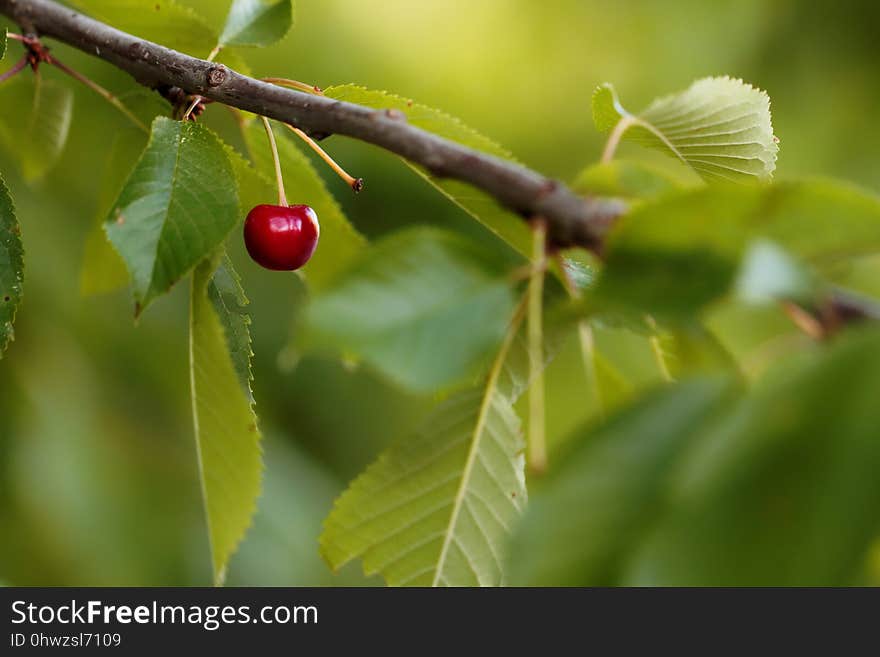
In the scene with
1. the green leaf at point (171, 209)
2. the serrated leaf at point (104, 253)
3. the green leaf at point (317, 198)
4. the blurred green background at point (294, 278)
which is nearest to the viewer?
the green leaf at point (171, 209)

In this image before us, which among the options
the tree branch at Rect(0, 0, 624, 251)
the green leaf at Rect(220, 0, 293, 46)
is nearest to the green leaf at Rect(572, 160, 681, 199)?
the tree branch at Rect(0, 0, 624, 251)

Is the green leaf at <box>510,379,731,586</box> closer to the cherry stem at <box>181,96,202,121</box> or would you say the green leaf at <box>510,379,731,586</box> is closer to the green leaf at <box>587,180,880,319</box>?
the green leaf at <box>587,180,880,319</box>

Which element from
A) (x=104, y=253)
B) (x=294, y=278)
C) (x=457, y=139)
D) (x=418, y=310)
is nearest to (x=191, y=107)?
(x=457, y=139)

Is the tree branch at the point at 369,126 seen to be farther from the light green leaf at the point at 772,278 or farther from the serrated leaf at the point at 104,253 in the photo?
the serrated leaf at the point at 104,253

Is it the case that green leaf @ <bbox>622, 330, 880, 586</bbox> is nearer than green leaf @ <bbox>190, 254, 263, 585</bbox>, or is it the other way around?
green leaf @ <bbox>622, 330, 880, 586</bbox>

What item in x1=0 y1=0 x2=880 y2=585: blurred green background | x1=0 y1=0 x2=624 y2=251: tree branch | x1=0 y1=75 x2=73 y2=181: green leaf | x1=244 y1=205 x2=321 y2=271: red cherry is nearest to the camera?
x1=0 y1=0 x2=624 y2=251: tree branch

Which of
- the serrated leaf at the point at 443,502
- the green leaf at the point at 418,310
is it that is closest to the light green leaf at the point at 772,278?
the green leaf at the point at 418,310

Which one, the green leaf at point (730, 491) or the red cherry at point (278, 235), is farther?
the red cherry at point (278, 235)

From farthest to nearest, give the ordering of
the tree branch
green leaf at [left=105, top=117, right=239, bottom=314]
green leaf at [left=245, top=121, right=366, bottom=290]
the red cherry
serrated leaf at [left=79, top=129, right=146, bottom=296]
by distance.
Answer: serrated leaf at [left=79, top=129, right=146, bottom=296] < green leaf at [left=245, top=121, right=366, bottom=290] < the red cherry < green leaf at [left=105, top=117, right=239, bottom=314] < the tree branch
